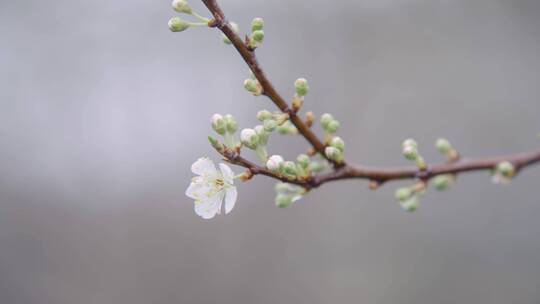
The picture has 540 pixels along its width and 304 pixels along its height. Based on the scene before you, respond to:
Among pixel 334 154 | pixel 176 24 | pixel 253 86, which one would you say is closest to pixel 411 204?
pixel 334 154

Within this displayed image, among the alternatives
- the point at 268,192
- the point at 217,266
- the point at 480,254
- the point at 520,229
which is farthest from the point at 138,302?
the point at 520,229

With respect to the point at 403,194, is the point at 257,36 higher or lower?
higher

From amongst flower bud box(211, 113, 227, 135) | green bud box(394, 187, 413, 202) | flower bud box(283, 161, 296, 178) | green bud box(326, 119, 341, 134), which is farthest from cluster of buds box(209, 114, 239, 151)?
green bud box(394, 187, 413, 202)

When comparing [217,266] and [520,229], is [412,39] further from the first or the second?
[217,266]

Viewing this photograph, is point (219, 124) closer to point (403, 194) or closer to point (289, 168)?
point (289, 168)

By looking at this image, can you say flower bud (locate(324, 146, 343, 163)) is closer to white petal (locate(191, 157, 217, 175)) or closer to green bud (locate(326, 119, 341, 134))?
green bud (locate(326, 119, 341, 134))

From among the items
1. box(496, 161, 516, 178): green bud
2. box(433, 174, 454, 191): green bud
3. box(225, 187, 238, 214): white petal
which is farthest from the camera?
box(225, 187, 238, 214): white petal

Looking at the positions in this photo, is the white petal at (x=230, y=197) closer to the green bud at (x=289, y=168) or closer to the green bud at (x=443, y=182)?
the green bud at (x=289, y=168)
